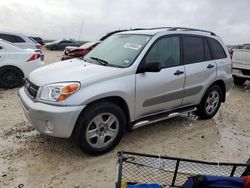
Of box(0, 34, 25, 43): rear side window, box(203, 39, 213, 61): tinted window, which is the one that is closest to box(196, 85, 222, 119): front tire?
box(203, 39, 213, 61): tinted window

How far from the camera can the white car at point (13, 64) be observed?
7.27 metres

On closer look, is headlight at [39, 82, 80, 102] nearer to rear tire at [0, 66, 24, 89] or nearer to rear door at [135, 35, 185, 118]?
rear door at [135, 35, 185, 118]

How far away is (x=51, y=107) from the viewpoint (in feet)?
11.0

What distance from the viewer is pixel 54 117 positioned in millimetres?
3324

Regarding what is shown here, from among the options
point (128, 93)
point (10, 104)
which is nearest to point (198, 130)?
point (128, 93)

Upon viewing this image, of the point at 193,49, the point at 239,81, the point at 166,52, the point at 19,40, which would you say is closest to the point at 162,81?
the point at 166,52

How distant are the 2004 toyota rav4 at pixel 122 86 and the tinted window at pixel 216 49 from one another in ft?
0.08

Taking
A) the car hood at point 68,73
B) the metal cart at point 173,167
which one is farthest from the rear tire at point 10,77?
the metal cart at point 173,167

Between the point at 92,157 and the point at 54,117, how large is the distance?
33.4 inches

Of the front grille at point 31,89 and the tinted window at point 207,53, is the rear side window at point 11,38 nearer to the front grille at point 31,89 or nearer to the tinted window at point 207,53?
the front grille at point 31,89

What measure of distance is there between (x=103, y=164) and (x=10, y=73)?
4.95 m

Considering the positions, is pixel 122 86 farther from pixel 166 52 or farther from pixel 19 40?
pixel 19 40

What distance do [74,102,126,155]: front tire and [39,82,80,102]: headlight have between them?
12.6 inches

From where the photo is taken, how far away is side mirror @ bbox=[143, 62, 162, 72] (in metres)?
3.90
